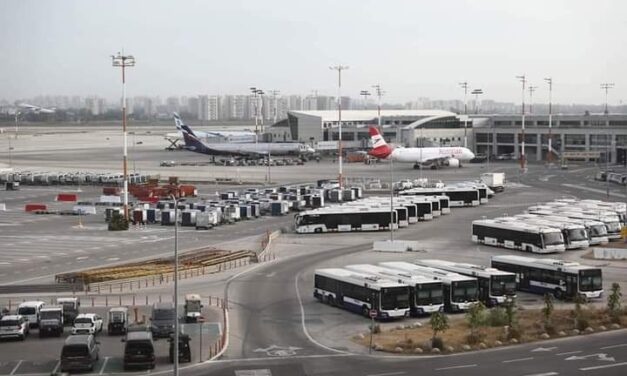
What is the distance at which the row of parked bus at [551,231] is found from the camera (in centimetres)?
4738

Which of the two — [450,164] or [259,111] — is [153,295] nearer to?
[450,164]

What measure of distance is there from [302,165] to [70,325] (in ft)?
314

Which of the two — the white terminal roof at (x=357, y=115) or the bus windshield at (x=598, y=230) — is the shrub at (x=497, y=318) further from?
the white terminal roof at (x=357, y=115)

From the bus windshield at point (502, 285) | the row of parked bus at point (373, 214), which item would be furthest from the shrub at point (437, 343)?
the row of parked bus at point (373, 214)

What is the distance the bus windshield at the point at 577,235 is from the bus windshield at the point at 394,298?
19917 mm

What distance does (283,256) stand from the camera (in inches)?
1866

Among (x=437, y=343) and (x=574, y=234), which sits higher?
(x=574, y=234)

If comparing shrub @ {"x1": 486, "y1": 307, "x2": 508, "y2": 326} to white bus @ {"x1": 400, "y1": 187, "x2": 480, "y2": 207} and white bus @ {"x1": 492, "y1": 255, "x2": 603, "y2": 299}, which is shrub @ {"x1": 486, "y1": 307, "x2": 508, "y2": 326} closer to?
white bus @ {"x1": 492, "y1": 255, "x2": 603, "y2": 299}

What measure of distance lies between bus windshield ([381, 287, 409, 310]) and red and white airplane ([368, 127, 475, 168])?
82.8m

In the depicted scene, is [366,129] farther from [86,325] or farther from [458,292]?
[86,325]

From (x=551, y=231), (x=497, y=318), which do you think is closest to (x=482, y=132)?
(x=551, y=231)

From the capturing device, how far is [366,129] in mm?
148875

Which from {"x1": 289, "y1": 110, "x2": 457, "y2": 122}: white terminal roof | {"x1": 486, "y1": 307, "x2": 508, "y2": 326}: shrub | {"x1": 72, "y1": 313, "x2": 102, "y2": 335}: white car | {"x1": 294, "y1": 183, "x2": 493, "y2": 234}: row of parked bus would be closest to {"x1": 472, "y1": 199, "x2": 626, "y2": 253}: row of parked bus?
{"x1": 294, "y1": 183, "x2": 493, "y2": 234}: row of parked bus

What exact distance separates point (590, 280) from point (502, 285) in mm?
4001
